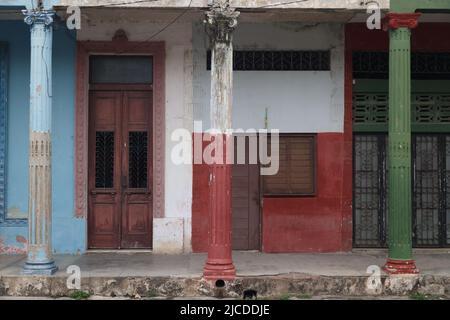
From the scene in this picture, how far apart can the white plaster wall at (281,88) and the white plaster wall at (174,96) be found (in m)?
0.22

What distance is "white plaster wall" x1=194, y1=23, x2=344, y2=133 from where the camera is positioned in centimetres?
1116

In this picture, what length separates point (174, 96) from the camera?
11.1 meters

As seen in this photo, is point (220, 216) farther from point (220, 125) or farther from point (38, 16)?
point (38, 16)

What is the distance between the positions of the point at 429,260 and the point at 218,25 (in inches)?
211

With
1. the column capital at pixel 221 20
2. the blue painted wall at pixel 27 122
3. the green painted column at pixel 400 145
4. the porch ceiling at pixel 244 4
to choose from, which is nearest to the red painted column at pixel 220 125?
the column capital at pixel 221 20

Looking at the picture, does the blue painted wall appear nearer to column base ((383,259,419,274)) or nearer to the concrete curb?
the concrete curb

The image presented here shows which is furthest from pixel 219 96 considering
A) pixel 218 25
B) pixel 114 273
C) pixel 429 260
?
pixel 429 260

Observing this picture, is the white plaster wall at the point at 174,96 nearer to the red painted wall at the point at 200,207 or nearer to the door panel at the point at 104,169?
the red painted wall at the point at 200,207

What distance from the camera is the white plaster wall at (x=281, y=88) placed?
11.2 meters

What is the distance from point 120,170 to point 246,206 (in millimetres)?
2415

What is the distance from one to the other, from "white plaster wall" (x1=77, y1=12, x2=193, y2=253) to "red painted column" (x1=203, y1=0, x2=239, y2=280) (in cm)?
194

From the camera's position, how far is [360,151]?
11.3 metres

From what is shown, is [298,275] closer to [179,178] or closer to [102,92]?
[179,178]

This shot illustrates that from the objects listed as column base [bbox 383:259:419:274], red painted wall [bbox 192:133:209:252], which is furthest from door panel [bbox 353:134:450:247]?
red painted wall [bbox 192:133:209:252]
